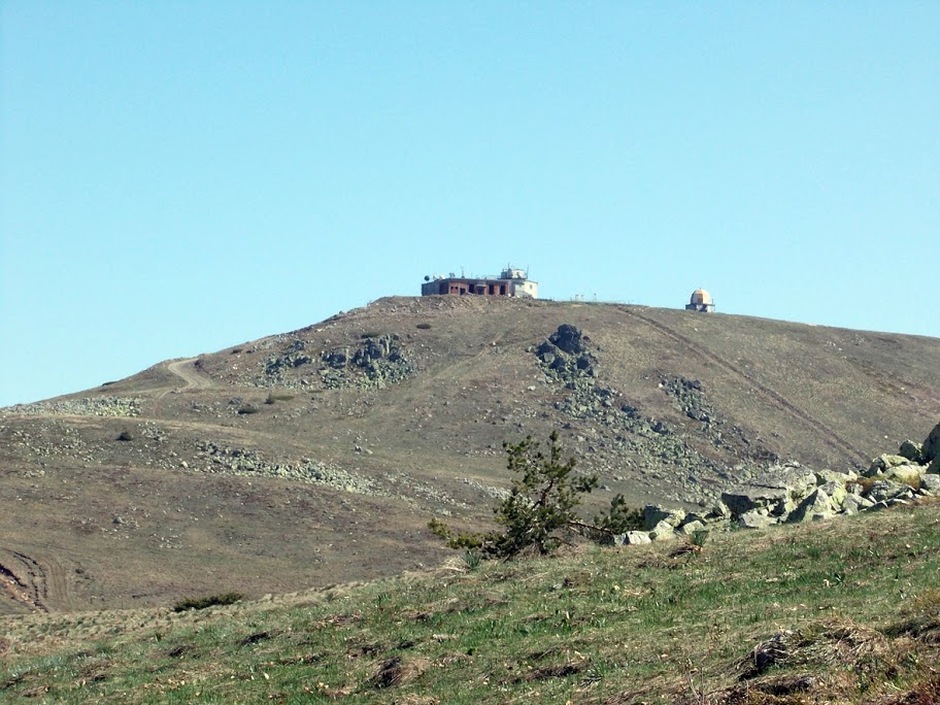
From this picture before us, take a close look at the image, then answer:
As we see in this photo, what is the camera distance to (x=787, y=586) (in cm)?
1766

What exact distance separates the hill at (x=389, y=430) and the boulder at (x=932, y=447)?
3055 centimetres

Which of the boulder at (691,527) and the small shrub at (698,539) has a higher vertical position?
the small shrub at (698,539)

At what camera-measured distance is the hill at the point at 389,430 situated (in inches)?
2520

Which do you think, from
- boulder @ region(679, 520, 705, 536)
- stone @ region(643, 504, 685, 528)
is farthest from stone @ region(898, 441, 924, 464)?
boulder @ region(679, 520, 705, 536)

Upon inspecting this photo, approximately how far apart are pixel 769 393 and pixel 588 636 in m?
97.2

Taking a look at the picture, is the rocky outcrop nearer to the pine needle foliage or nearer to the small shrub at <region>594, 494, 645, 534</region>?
the small shrub at <region>594, 494, 645, 534</region>

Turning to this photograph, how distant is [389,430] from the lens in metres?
96.0

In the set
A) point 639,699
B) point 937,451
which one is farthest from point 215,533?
point 639,699

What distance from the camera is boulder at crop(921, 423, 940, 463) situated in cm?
3312

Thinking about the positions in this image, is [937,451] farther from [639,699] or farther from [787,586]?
[639,699]

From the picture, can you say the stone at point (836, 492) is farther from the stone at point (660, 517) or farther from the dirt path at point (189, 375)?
the dirt path at point (189, 375)

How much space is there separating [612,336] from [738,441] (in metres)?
20.9

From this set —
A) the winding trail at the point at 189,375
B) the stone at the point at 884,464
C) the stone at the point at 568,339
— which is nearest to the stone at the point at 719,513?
the stone at the point at 884,464

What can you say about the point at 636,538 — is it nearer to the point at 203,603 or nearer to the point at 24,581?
the point at 203,603
